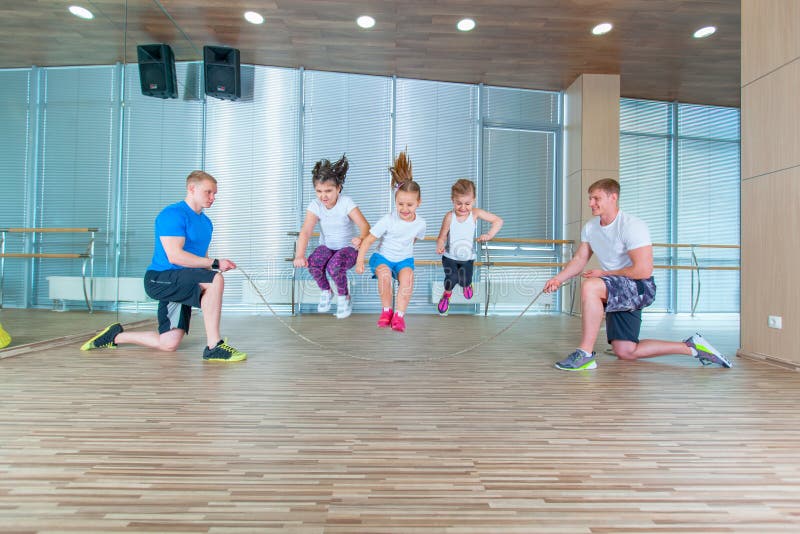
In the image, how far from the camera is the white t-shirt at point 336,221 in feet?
11.4

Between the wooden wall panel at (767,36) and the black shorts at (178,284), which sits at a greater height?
the wooden wall panel at (767,36)

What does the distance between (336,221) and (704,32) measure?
5.10m

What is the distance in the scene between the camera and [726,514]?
1.11 meters

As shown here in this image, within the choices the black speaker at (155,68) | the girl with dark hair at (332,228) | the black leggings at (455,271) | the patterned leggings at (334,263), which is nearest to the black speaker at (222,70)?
the black speaker at (155,68)

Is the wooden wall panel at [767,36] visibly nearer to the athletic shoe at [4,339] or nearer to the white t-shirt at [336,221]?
the white t-shirt at [336,221]

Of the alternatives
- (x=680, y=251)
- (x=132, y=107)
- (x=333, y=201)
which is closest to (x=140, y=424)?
(x=333, y=201)

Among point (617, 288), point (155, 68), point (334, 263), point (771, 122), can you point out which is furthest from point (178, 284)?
point (771, 122)

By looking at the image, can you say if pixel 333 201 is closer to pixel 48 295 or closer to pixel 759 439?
pixel 48 295

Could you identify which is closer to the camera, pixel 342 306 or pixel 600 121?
pixel 342 306

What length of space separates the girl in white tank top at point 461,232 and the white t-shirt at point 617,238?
0.67 metres

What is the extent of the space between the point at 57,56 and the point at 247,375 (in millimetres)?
2944

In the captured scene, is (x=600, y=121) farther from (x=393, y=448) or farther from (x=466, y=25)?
(x=393, y=448)

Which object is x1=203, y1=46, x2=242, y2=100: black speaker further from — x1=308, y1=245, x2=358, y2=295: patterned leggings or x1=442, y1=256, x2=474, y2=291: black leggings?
x1=442, y1=256, x2=474, y2=291: black leggings

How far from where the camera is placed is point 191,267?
3.14 m
